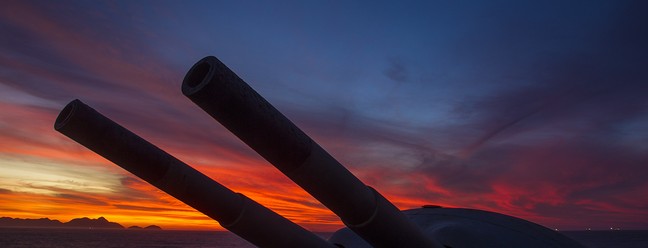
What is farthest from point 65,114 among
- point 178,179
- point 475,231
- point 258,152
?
point 475,231

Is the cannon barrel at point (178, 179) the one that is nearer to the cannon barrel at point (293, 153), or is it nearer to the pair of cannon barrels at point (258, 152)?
the pair of cannon barrels at point (258, 152)

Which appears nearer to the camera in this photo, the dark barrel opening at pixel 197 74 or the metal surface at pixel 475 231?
the dark barrel opening at pixel 197 74

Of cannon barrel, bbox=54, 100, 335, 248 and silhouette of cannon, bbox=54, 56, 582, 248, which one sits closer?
silhouette of cannon, bbox=54, 56, 582, 248

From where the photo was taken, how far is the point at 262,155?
3.84 meters

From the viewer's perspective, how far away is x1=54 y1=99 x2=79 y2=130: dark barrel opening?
4625 millimetres

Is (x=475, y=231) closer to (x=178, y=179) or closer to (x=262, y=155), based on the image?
(x=178, y=179)

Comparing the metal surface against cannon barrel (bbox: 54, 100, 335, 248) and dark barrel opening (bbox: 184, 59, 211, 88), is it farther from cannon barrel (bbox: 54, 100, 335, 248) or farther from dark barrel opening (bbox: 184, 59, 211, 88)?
dark barrel opening (bbox: 184, 59, 211, 88)

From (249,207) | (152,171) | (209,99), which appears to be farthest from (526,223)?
(209,99)

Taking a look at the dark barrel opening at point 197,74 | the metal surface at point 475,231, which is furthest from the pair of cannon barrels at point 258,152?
the metal surface at point 475,231

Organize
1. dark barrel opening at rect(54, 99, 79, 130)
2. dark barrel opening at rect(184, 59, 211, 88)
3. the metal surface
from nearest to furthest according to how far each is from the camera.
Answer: dark barrel opening at rect(184, 59, 211, 88) < dark barrel opening at rect(54, 99, 79, 130) < the metal surface

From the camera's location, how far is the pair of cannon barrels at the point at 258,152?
341 centimetres

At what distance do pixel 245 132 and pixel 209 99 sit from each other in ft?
1.25

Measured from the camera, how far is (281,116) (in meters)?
3.63

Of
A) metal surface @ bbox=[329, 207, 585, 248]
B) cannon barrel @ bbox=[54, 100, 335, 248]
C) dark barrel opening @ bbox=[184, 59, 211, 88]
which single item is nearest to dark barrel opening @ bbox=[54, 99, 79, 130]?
cannon barrel @ bbox=[54, 100, 335, 248]
